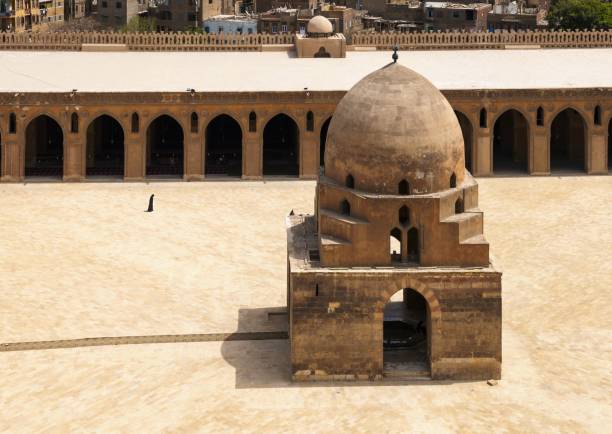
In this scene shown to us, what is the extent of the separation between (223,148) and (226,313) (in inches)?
947

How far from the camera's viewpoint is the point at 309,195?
46844 mm

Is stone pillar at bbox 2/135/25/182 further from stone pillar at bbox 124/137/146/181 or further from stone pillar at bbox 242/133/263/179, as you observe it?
stone pillar at bbox 242/133/263/179

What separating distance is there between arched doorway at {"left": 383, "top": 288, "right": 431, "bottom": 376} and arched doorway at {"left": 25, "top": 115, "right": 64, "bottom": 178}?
2180cm

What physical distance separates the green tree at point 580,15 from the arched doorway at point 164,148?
35.6 meters

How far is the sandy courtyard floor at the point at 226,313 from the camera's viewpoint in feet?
88.7

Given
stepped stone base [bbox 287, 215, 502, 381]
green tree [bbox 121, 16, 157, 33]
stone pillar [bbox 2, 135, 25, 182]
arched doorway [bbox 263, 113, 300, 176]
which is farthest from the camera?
green tree [bbox 121, 16, 157, 33]

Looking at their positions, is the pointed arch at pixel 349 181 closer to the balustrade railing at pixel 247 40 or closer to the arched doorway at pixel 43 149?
the arched doorway at pixel 43 149

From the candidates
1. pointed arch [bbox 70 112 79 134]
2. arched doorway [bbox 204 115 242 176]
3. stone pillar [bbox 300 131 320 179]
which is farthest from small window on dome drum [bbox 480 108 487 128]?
pointed arch [bbox 70 112 79 134]

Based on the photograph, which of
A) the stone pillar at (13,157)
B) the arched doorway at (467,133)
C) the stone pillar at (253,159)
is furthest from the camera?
the arched doorway at (467,133)

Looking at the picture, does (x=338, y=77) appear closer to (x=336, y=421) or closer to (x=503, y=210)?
(x=503, y=210)

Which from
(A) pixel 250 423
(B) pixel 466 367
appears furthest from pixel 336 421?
(B) pixel 466 367

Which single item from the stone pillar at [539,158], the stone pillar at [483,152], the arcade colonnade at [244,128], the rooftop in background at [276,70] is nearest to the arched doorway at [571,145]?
the arcade colonnade at [244,128]

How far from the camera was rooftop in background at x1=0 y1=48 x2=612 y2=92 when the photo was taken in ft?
164

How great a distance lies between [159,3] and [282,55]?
4115 centimetres
